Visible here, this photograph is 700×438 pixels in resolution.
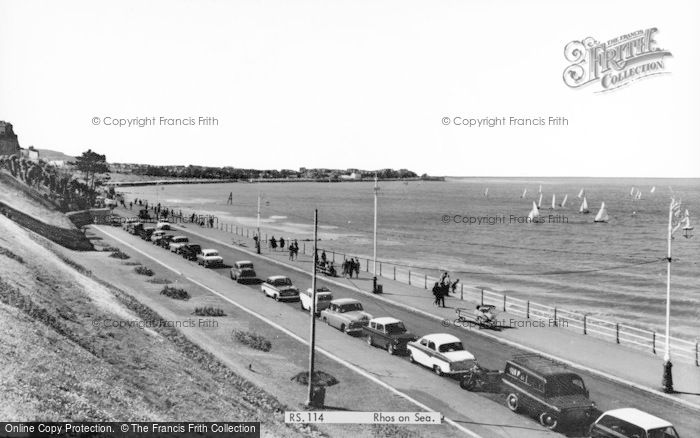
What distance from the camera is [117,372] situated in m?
→ 16.2

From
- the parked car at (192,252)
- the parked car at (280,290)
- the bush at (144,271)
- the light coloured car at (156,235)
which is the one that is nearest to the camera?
the parked car at (280,290)

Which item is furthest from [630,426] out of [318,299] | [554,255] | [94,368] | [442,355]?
[554,255]

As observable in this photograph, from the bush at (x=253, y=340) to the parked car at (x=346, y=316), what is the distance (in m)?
3.87

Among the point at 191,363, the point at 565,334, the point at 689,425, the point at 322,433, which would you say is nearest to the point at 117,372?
the point at 191,363

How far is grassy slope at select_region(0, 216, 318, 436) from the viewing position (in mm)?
12883

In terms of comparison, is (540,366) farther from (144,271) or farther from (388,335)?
(144,271)

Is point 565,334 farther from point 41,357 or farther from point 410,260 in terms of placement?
point 410,260

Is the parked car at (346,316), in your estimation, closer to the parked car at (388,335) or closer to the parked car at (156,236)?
the parked car at (388,335)

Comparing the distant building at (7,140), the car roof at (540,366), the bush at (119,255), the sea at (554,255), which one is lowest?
the sea at (554,255)

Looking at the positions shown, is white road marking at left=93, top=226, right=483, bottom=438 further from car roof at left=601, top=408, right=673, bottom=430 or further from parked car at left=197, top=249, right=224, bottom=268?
parked car at left=197, top=249, right=224, bottom=268

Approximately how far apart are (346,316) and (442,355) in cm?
671

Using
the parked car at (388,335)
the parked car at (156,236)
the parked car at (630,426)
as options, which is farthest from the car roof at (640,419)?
the parked car at (156,236)

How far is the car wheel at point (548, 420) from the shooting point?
1650 cm

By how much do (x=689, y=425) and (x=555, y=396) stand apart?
3832 millimetres
